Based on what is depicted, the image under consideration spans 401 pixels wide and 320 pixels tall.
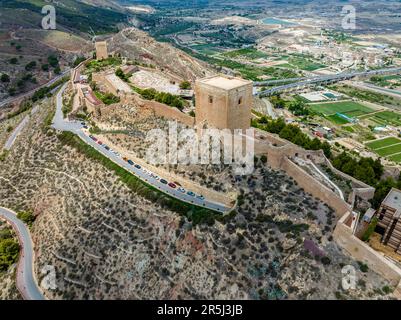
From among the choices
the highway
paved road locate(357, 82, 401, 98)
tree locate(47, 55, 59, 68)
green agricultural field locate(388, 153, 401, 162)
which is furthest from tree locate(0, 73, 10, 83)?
paved road locate(357, 82, 401, 98)

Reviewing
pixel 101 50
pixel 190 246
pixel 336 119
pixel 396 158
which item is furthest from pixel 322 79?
pixel 190 246

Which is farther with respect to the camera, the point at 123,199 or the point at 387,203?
the point at 123,199

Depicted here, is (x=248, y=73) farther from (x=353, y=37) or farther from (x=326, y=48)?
(x=353, y=37)

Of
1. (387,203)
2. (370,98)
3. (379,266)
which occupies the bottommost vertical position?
(370,98)

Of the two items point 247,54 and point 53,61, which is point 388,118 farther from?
point 53,61

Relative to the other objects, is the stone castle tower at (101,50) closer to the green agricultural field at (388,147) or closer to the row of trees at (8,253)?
the row of trees at (8,253)

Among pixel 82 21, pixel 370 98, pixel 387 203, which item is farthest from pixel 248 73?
pixel 387 203
